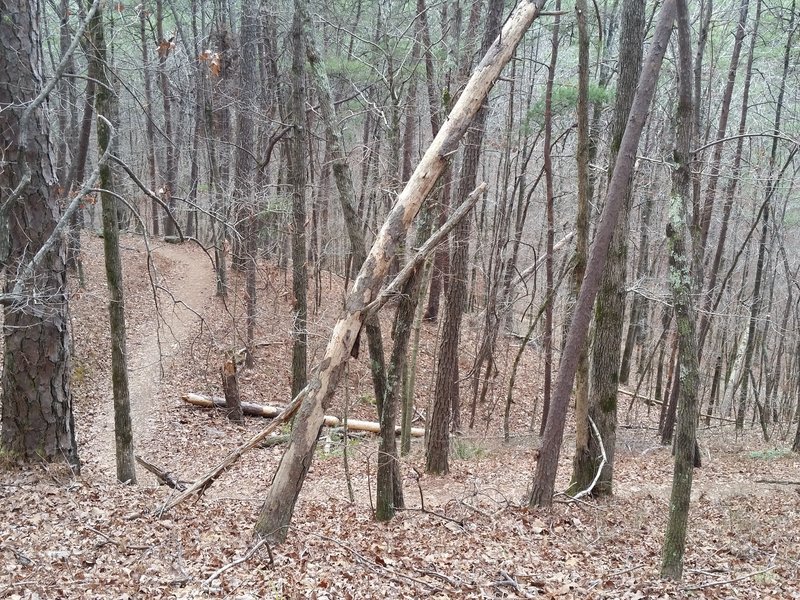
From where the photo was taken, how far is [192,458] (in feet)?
38.2

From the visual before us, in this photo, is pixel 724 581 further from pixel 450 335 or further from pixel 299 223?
pixel 299 223

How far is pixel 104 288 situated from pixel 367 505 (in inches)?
545

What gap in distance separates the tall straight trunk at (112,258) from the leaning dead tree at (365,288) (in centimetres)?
333

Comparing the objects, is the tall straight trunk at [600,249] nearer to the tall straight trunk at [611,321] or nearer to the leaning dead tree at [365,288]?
the tall straight trunk at [611,321]

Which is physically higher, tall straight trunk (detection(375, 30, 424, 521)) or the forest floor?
tall straight trunk (detection(375, 30, 424, 521))

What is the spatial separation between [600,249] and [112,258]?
6.10 metres

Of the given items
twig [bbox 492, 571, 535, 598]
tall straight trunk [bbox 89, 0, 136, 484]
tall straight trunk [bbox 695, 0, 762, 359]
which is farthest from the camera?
tall straight trunk [bbox 695, 0, 762, 359]

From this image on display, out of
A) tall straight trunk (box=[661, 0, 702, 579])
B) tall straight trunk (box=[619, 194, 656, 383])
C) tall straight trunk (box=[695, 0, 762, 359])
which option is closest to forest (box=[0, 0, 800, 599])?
tall straight trunk (box=[661, 0, 702, 579])

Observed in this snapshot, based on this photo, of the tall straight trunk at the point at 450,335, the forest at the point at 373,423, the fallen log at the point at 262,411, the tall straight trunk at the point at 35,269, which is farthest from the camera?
the fallen log at the point at 262,411

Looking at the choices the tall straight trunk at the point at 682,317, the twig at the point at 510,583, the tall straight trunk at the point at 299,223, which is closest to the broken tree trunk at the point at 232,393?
the tall straight trunk at the point at 299,223

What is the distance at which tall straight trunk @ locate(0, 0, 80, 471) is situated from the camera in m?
6.23

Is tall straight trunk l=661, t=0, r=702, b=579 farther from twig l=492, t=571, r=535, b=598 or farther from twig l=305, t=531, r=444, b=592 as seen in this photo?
twig l=305, t=531, r=444, b=592

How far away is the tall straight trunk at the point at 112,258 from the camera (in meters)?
7.27

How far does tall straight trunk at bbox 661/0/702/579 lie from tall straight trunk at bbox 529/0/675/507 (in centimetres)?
37
